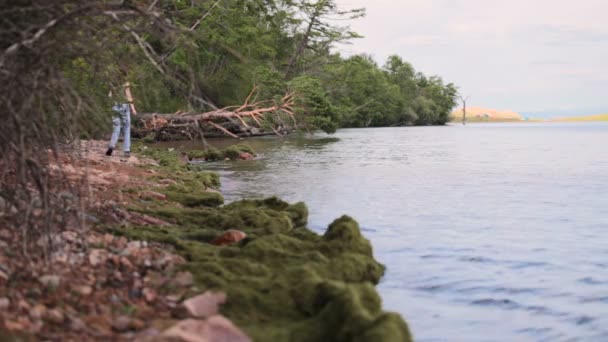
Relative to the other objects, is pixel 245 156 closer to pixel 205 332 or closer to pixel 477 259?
pixel 477 259

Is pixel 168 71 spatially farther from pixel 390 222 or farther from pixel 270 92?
pixel 270 92

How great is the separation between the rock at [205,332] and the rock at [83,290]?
82 cm

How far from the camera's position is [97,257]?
16.4ft

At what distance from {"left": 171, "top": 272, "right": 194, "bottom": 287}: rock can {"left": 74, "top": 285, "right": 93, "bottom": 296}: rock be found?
1.98 feet

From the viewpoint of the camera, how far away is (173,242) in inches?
241

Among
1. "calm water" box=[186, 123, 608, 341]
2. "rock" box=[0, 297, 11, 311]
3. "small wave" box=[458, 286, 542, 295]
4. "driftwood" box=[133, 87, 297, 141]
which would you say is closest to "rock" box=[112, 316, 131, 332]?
"rock" box=[0, 297, 11, 311]

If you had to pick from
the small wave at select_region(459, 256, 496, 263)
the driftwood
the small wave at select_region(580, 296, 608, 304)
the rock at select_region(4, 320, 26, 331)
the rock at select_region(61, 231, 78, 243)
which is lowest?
the small wave at select_region(580, 296, 608, 304)

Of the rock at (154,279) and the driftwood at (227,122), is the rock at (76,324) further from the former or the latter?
the driftwood at (227,122)

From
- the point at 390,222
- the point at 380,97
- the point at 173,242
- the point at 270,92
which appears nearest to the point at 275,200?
the point at 390,222

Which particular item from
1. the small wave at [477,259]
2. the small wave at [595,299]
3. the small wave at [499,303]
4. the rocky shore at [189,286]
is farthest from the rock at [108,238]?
the small wave at [595,299]

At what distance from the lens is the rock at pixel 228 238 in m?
6.64

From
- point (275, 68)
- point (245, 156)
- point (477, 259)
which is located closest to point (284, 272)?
point (477, 259)

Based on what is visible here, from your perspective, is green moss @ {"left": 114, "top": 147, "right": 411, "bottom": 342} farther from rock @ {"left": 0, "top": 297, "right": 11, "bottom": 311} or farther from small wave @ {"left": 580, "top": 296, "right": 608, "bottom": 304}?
small wave @ {"left": 580, "top": 296, "right": 608, "bottom": 304}

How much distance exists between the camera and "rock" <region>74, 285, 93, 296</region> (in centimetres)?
432
